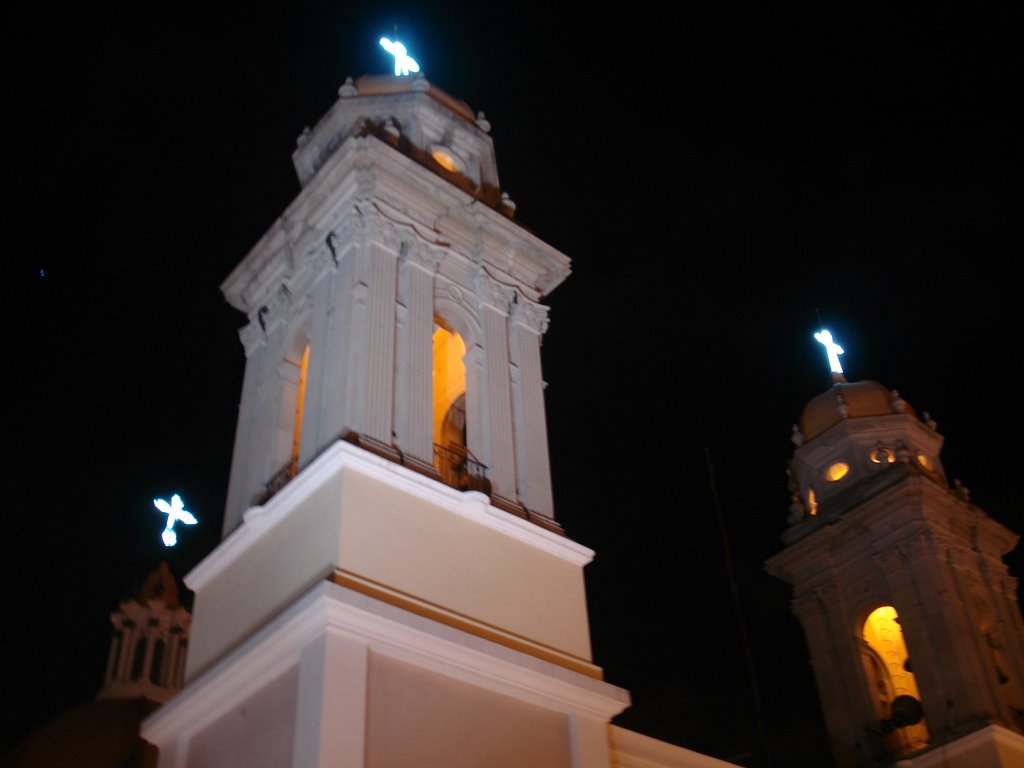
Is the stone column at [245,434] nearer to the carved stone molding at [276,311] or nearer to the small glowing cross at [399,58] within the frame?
the carved stone molding at [276,311]

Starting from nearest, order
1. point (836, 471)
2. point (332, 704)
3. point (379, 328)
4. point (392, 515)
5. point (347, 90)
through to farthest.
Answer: point (332, 704)
point (392, 515)
point (379, 328)
point (347, 90)
point (836, 471)

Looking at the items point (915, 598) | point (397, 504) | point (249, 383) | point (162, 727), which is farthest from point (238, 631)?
point (915, 598)

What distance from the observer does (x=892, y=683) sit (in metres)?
25.8

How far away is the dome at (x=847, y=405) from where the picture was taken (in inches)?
1122

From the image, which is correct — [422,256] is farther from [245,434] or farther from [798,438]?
[798,438]

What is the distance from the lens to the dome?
28.5 m

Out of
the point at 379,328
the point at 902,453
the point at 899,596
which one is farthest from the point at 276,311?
the point at 902,453

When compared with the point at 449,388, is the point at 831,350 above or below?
above

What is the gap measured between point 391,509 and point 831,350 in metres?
19.1

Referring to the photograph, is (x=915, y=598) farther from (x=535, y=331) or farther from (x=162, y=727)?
(x=162, y=727)

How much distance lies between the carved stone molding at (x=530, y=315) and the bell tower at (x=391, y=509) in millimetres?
37

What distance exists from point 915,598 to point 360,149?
14.2 metres

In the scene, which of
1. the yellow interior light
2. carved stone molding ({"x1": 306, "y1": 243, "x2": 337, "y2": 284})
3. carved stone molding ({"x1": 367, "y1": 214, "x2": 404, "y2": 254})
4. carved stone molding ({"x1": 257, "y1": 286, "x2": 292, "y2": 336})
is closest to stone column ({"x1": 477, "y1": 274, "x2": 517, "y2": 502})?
carved stone molding ({"x1": 367, "y1": 214, "x2": 404, "y2": 254})

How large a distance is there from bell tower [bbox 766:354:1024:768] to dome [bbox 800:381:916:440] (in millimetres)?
48
